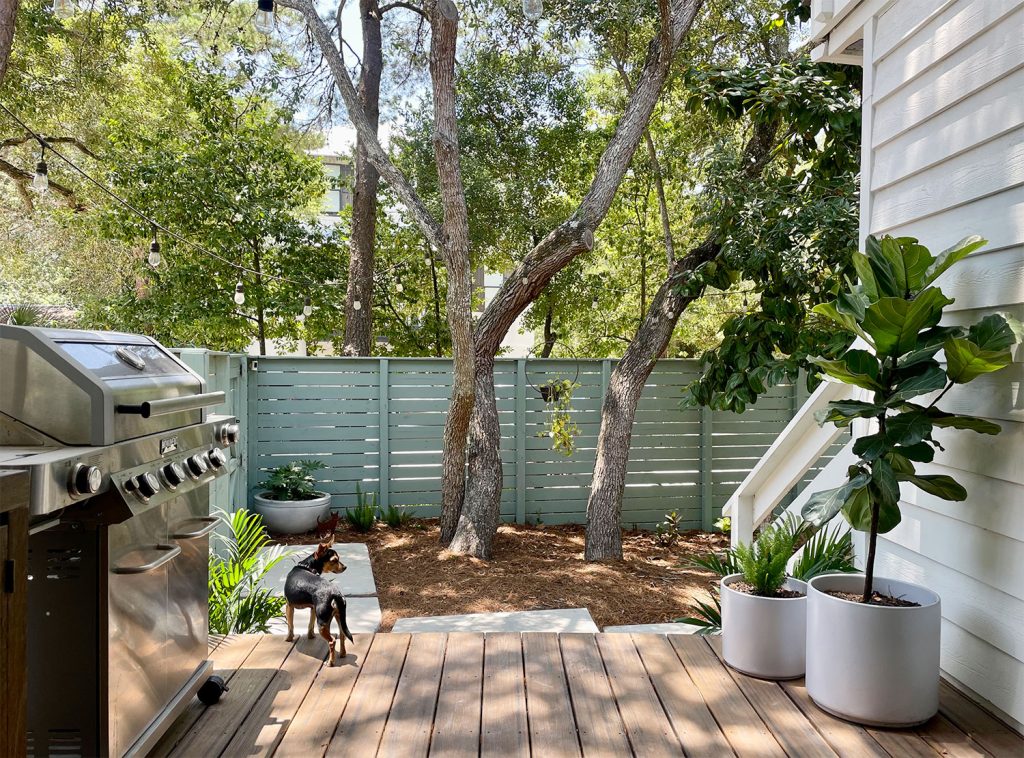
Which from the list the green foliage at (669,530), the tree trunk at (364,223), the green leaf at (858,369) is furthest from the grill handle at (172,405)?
the tree trunk at (364,223)

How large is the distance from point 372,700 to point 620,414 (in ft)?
12.9

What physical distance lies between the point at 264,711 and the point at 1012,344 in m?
2.17

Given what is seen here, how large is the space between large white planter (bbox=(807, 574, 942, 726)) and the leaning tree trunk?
366 centimetres

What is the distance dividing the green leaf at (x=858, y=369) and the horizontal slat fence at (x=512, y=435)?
408 cm

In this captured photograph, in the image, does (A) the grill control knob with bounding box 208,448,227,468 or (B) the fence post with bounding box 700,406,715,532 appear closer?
(A) the grill control knob with bounding box 208,448,227,468

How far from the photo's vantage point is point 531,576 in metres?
5.18

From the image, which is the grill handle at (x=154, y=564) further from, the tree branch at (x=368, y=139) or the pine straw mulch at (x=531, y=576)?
the tree branch at (x=368, y=139)

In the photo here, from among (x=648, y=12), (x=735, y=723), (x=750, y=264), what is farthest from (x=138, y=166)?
(x=735, y=723)

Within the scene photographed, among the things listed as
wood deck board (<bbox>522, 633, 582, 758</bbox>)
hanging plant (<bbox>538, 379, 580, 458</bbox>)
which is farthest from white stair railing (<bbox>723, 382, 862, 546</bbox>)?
hanging plant (<bbox>538, 379, 580, 458</bbox>)

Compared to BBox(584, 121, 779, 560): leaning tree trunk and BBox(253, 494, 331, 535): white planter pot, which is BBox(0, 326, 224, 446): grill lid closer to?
BBox(253, 494, 331, 535): white planter pot

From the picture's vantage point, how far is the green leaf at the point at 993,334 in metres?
1.89

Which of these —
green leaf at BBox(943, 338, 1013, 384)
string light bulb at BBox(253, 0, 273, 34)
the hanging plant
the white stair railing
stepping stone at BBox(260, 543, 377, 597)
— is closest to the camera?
green leaf at BBox(943, 338, 1013, 384)

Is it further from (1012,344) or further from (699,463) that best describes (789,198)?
(1012,344)

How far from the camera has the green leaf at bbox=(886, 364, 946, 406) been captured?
200 cm
